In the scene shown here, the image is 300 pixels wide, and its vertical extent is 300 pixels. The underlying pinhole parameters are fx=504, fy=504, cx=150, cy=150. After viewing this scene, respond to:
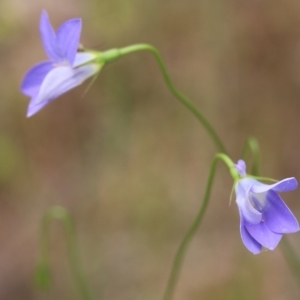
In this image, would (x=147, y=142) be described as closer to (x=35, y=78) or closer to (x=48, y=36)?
(x=35, y=78)

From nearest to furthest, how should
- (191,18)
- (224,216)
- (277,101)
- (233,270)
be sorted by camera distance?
(233,270) < (224,216) < (277,101) < (191,18)

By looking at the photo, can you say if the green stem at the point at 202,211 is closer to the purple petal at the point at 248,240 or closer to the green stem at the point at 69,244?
the purple petal at the point at 248,240

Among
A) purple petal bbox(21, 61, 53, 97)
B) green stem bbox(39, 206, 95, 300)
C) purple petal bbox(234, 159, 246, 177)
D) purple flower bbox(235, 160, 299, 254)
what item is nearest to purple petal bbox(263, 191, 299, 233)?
purple flower bbox(235, 160, 299, 254)

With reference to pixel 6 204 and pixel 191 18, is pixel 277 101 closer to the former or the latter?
pixel 191 18

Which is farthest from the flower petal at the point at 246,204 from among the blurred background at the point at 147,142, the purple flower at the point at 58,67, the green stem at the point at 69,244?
the blurred background at the point at 147,142

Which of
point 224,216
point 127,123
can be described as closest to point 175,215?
point 224,216
